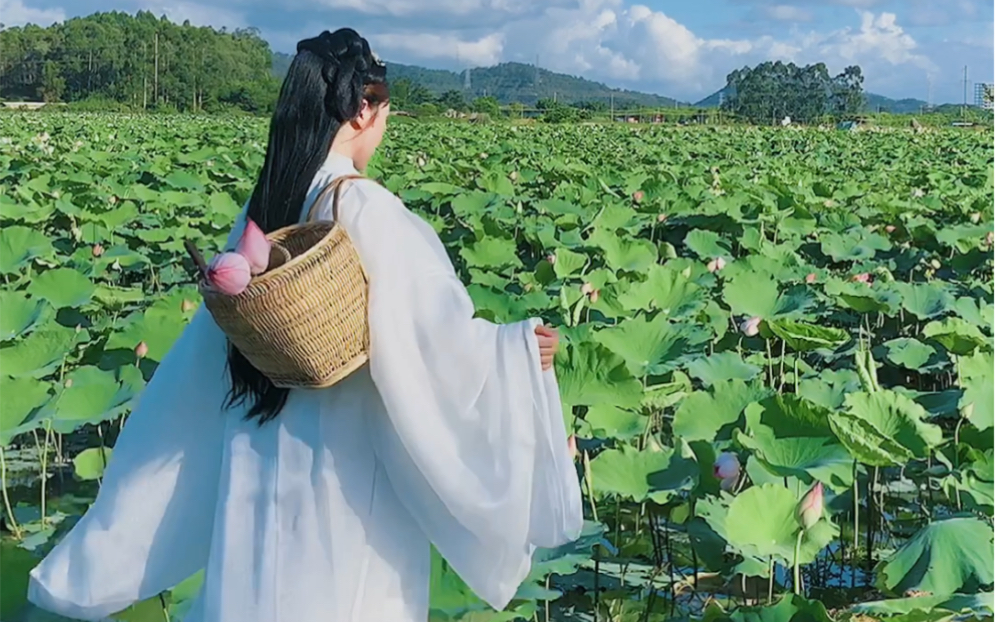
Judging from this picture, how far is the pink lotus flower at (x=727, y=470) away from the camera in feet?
7.02

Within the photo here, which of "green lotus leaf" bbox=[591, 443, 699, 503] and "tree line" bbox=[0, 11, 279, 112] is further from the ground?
"tree line" bbox=[0, 11, 279, 112]

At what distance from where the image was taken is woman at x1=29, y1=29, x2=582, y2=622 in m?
1.52

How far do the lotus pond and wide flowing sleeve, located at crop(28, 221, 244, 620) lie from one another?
0.53ft

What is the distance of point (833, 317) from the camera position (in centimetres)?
420

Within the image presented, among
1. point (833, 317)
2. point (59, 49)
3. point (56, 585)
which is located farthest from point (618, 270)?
point (59, 49)

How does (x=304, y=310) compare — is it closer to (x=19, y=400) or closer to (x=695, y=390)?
(x=19, y=400)

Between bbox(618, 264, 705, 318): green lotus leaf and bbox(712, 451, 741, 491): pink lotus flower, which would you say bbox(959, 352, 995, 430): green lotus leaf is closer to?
bbox(712, 451, 741, 491): pink lotus flower

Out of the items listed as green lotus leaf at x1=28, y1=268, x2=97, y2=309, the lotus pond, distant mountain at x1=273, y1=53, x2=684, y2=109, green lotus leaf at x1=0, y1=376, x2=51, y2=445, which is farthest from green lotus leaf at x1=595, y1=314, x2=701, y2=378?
distant mountain at x1=273, y1=53, x2=684, y2=109

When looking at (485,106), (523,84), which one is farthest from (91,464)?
(523,84)

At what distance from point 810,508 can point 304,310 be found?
34.9 inches

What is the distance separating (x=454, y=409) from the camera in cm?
154

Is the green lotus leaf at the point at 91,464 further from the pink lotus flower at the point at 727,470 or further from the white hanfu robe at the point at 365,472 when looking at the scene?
the pink lotus flower at the point at 727,470

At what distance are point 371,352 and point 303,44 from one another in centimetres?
43

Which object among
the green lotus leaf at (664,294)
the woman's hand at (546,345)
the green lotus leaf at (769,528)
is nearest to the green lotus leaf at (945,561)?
the green lotus leaf at (769,528)
